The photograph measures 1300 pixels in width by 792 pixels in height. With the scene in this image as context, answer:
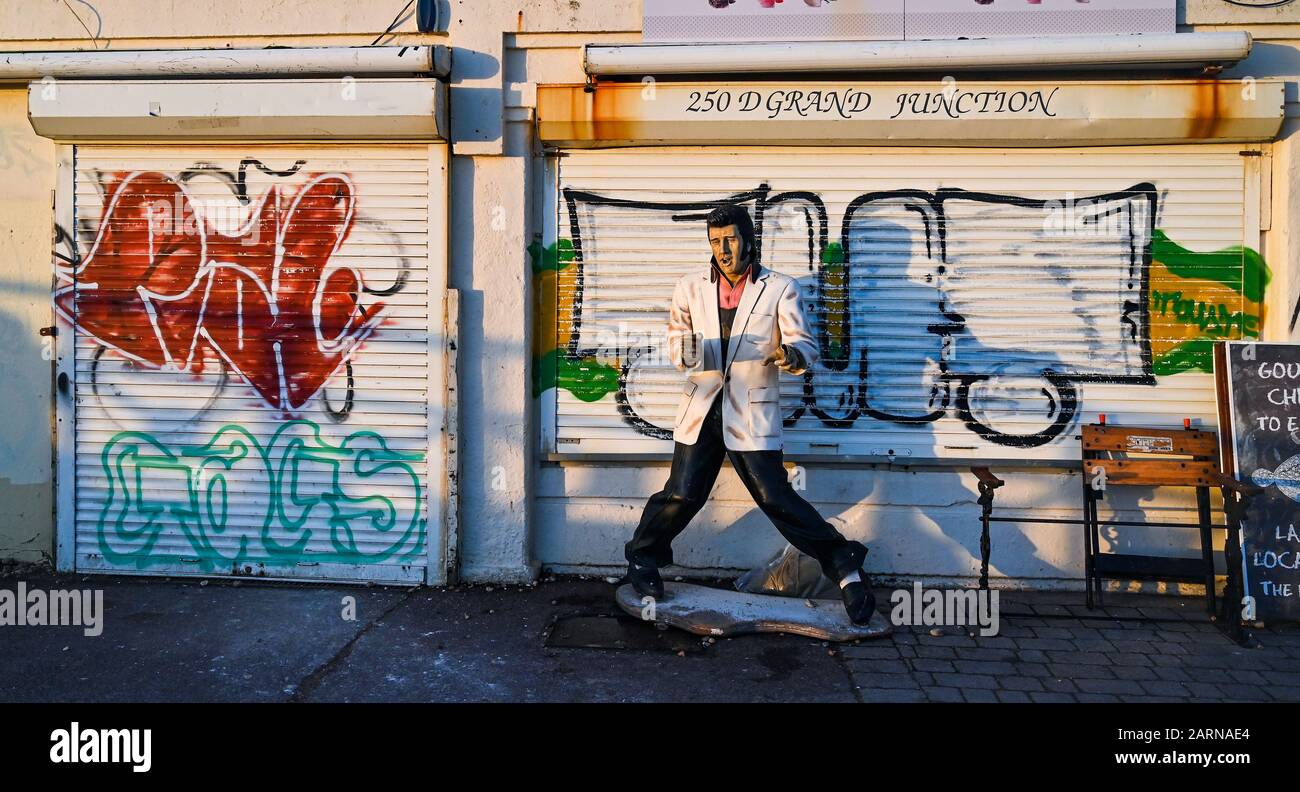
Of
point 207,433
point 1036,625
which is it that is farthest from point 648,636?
point 207,433

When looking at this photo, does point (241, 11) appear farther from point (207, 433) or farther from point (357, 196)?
point (207, 433)

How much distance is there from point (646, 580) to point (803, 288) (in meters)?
2.03

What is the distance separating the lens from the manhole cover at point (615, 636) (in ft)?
15.2

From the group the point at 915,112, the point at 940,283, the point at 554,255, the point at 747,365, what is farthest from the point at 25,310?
the point at 940,283

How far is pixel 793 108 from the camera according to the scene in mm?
5348

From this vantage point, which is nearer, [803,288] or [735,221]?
[735,221]

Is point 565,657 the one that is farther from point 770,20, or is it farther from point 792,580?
point 770,20

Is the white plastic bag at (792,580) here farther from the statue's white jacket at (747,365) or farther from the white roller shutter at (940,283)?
the statue's white jacket at (747,365)

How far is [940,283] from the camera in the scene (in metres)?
5.55

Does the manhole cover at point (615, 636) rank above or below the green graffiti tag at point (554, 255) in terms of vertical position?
below

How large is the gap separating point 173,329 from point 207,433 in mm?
691

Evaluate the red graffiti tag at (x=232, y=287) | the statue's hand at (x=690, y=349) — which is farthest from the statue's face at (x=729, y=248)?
the red graffiti tag at (x=232, y=287)

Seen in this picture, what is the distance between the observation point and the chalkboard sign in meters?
4.98

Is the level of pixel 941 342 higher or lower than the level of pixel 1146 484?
higher
